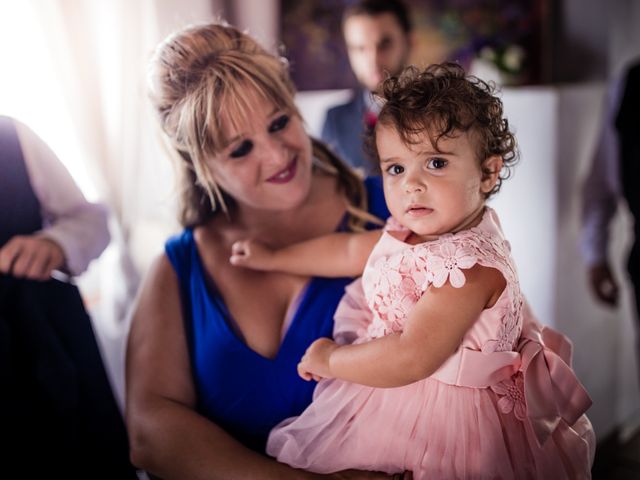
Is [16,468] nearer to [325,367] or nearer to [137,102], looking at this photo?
[325,367]

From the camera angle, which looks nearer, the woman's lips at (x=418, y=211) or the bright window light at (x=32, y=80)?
the woman's lips at (x=418, y=211)

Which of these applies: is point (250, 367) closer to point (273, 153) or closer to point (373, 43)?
point (273, 153)

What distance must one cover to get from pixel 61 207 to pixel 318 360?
48 centimetres

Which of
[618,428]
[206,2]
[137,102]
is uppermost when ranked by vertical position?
[206,2]

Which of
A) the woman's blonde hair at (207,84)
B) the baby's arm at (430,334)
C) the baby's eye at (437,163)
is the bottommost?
the baby's arm at (430,334)

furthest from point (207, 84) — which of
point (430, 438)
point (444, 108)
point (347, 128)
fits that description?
point (347, 128)

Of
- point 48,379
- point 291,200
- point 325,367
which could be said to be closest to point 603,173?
point 291,200

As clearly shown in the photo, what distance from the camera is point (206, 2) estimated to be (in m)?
1.79

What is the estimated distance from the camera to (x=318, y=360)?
0.88m

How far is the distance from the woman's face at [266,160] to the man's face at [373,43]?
28.2 inches

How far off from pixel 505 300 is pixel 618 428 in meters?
1.42

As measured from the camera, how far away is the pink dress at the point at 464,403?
783 millimetres

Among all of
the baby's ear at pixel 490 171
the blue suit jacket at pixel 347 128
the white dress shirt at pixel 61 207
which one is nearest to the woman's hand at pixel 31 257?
the white dress shirt at pixel 61 207

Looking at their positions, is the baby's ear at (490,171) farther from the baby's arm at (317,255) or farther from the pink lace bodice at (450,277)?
the baby's arm at (317,255)
